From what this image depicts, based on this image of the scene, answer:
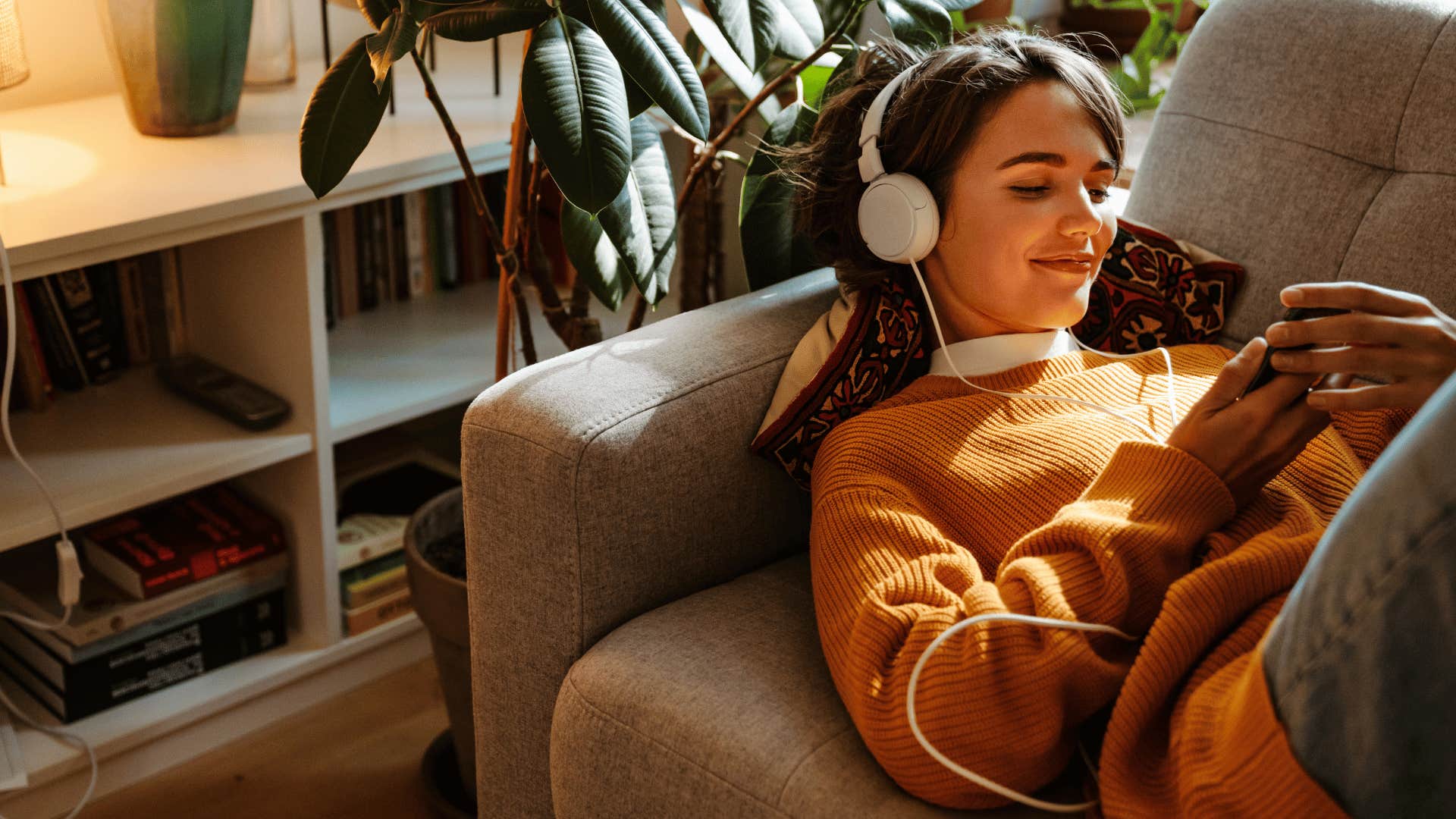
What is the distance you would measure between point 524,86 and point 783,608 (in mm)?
513

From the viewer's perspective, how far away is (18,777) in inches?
58.6

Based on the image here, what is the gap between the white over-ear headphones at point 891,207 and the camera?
4.00 ft

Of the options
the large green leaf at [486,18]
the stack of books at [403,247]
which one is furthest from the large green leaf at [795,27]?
the stack of books at [403,247]

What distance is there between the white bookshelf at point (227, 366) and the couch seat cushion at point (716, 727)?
2.27ft

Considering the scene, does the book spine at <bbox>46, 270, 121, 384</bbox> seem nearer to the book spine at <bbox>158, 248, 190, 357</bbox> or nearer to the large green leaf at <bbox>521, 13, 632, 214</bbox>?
the book spine at <bbox>158, 248, 190, 357</bbox>

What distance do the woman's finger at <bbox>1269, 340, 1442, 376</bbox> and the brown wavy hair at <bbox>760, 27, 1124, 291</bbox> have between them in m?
0.33

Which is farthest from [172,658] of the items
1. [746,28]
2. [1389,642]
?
[1389,642]

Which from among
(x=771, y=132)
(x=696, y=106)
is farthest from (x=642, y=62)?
(x=771, y=132)

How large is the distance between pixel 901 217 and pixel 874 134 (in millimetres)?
94

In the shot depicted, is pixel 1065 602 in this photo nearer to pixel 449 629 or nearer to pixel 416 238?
pixel 449 629

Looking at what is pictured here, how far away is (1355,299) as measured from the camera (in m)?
1.02

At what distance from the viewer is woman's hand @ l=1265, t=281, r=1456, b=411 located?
3.30ft

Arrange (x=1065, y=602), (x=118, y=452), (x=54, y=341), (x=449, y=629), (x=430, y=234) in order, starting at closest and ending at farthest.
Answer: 1. (x=1065, y=602)
2. (x=449, y=629)
3. (x=118, y=452)
4. (x=54, y=341)
5. (x=430, y=234)

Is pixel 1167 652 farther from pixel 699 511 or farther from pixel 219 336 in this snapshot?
pixel 219 336
